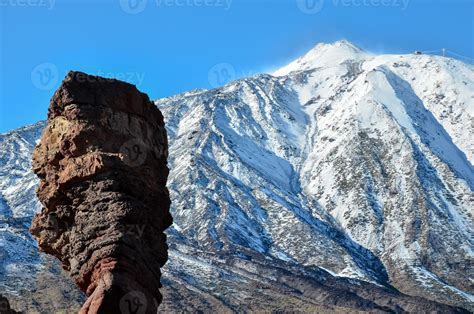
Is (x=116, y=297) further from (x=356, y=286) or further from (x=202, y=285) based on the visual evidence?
(x=356, y=286)

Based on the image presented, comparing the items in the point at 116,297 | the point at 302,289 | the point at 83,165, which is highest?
the point at 302,289

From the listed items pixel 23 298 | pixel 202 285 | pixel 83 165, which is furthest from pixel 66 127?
pixel 202 285

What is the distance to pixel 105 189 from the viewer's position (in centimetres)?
2425

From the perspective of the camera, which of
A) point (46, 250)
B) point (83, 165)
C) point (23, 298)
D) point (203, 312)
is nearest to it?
point (83, 165)

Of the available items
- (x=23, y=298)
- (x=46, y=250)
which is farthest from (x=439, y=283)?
(x=46, y=250)

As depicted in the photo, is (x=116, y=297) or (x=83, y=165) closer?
(x=116, y=297)

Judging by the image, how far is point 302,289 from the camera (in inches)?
6954

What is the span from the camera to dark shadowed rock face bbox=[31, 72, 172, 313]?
2339cm

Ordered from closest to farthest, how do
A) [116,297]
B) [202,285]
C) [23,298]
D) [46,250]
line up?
[116,297], [46,250], [23,298], [202,285]

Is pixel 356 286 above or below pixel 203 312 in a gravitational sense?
above

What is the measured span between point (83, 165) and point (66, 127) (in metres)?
1.50

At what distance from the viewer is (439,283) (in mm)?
193750

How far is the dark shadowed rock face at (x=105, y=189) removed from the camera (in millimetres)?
23391

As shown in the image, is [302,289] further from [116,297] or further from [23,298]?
[116,297]
